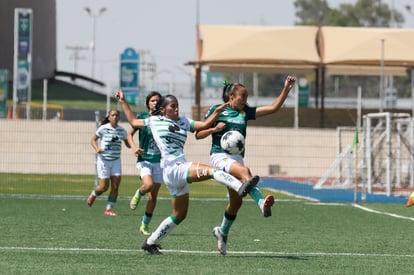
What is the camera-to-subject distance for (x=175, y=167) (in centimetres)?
1438

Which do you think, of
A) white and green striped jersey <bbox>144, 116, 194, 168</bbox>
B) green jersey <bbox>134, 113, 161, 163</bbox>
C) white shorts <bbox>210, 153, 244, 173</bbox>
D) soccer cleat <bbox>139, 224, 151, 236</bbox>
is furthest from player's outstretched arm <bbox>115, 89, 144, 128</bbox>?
green jersey <bbox>134, 113, 161, 163</bbox>

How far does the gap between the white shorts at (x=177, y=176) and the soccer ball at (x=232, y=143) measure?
1.77 feet

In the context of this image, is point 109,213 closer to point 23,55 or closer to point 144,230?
point 144,230

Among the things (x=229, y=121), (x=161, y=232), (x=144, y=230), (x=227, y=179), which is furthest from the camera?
(x=144, y=230)

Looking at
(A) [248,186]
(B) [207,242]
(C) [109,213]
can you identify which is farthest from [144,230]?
(C) [109,213]

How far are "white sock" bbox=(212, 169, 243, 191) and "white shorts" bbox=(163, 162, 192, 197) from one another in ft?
1.28

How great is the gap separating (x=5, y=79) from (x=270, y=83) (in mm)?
92402

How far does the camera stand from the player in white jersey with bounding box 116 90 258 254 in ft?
46.3

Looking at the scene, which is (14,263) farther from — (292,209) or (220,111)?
(292,209)

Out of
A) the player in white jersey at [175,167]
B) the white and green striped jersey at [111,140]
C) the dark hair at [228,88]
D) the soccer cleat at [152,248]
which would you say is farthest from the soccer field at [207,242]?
the dark hair at [228,88]

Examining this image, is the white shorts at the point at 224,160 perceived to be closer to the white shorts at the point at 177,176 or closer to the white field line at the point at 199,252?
the white shorts at the point at 177,176

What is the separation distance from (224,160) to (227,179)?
2.17 ft

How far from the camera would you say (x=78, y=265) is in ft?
42.6

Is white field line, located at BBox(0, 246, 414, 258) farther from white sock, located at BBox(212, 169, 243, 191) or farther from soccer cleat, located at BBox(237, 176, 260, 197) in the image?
soccer cleat, located at BBox(237, 176, 260, 197)
